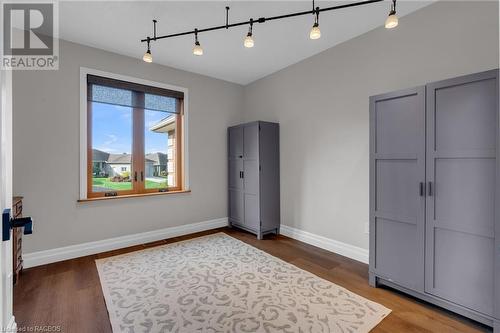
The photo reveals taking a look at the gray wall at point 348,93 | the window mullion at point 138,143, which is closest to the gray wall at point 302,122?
the gray wall at point 348,93

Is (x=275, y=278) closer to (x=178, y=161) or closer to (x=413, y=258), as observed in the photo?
(x=413, y=258)

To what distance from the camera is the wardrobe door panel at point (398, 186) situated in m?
2.08

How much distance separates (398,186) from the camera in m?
2.21

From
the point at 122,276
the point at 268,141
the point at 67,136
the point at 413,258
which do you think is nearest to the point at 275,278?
the point at 413,258

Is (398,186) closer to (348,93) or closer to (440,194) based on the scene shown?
(440,194)

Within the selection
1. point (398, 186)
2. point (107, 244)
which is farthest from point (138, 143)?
point (398, 186)

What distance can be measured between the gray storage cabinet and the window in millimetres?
1062

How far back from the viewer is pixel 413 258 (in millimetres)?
2107

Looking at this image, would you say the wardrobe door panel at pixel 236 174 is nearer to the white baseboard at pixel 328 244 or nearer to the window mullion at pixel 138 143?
the white baseboard at pixel 328 244

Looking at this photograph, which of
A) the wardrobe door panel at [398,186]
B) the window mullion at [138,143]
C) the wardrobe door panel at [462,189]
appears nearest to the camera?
the wardrobe door panel at [462,189]

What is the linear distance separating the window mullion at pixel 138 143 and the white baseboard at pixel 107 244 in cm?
73

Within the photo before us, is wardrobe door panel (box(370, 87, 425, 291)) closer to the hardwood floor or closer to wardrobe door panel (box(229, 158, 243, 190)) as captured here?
the hardwood floor

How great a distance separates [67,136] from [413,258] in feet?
13.6

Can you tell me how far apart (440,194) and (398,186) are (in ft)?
1.05
